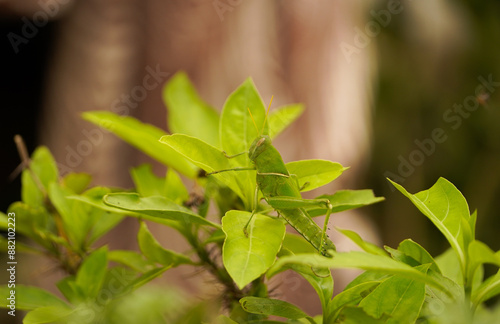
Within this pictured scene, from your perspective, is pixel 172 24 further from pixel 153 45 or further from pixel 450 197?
pixel 450 197

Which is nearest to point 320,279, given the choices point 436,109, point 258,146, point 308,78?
point 258,146

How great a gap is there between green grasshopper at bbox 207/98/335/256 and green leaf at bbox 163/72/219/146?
0.39 feet

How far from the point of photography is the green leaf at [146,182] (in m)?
0.48

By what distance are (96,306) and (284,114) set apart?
268mm

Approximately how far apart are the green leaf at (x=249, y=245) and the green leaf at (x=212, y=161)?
0.17ft

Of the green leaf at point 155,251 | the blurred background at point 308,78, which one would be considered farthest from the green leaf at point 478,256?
the blurred background at point 308,78

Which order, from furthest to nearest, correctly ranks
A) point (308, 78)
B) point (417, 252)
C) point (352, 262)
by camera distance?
point (308, 78) < point (417, 252) < point (352, 262)

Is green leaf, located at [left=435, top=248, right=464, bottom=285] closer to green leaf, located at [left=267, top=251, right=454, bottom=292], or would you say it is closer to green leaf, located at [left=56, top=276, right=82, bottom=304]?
green leaf, located at [left=267, top=251, right=454, bottom=292]

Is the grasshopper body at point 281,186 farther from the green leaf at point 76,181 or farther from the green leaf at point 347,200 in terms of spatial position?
the green leaf at point 76,181

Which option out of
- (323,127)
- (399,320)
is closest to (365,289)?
(399,320)

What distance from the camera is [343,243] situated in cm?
122

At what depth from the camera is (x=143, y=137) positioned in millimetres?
448

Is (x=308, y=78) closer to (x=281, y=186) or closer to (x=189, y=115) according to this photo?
(x=189, y=115)

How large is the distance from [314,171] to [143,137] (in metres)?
0.17
